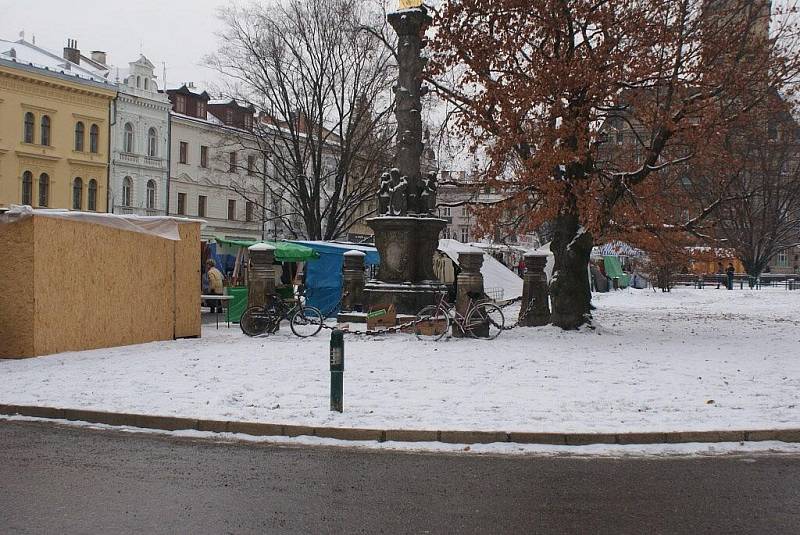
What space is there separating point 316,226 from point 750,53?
2339 cm

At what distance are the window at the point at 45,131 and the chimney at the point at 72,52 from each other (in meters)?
6.43

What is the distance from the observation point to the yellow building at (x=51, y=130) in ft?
156

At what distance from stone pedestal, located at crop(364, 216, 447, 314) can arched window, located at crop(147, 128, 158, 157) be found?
131ft

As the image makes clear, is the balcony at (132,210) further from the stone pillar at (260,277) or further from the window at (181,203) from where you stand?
the stone pillar at (260,277)

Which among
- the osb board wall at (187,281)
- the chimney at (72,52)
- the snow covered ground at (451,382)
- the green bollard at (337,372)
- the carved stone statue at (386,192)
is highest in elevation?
the chimney at (72,52)

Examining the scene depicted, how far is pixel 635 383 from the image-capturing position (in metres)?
12.1

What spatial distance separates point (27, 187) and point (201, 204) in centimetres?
1491

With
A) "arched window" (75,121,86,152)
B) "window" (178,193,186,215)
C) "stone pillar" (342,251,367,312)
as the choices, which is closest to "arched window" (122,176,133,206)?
"arched window" (75,121,86,152)

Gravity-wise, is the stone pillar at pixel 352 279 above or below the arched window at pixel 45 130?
below

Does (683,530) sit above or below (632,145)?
below

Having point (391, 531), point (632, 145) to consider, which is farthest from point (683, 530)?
point (632, 145)

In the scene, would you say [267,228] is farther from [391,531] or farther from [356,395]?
[391,531]

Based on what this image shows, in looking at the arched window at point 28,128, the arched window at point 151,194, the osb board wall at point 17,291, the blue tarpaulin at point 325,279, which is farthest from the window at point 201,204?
the osb board wall at point 17,291

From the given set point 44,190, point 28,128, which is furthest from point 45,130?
point 44,190
